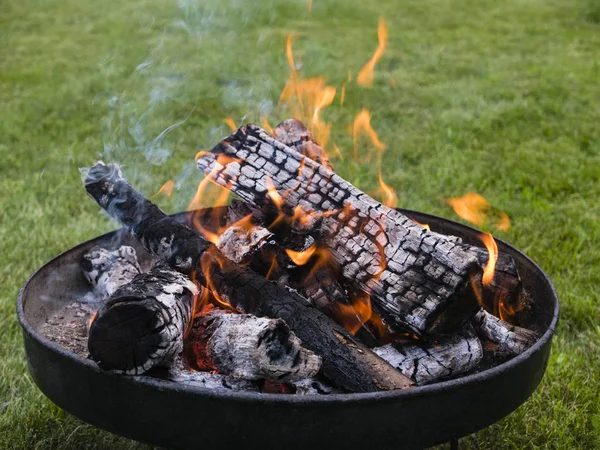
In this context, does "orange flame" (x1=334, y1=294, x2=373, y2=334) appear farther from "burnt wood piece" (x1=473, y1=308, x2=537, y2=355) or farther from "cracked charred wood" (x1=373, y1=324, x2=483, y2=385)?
"burnt wood piece" (x1=473, y1=308, x2=537, y2=355)

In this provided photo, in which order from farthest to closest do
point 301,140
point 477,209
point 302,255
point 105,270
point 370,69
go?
1. point 477,209
2. point 370,69
3. point 301,140
4. point 105,270
5. point 302,255

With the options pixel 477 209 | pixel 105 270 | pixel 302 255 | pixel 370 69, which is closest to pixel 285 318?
pixel 302 255

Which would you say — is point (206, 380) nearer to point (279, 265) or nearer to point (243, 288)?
point (243, 288)

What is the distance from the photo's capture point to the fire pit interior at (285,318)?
1.69 m

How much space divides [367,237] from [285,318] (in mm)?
411

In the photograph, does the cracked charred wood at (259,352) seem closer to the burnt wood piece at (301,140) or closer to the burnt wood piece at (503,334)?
the burnt wood piece at (503,334)

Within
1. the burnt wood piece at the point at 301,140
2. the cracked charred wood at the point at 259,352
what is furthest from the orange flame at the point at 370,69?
the cracked charred wood at the point at 259,352

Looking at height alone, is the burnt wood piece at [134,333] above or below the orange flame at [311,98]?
below

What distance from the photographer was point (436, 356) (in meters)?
2.07

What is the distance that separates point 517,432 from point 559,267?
4.68ft

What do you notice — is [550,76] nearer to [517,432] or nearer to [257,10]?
[257,10]

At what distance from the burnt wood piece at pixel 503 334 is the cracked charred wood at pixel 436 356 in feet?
0.41

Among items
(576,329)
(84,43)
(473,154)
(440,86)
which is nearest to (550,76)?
(440,86)

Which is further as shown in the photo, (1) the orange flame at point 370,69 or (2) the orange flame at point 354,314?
(1) the orange flame at point 370,69
